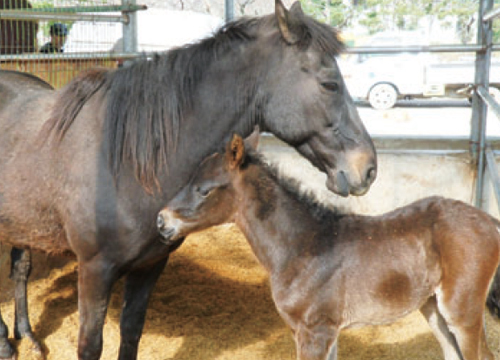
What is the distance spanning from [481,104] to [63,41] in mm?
3938

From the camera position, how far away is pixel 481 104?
4695 mm

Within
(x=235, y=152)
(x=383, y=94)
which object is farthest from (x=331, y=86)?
(x=383, y=94)

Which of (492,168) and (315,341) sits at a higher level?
(492,168)

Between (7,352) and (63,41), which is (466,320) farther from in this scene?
(63,41)

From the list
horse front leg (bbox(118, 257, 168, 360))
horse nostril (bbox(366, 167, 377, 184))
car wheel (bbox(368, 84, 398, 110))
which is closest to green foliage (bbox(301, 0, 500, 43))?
car wheel (bbox(368, 84, 398, 110))

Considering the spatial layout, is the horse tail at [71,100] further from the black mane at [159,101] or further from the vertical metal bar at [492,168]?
the vertical metal bar at [492,168]

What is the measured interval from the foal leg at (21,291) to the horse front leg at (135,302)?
2.98ft

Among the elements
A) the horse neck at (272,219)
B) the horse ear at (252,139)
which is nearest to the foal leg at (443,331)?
the horse neck at (272,219)

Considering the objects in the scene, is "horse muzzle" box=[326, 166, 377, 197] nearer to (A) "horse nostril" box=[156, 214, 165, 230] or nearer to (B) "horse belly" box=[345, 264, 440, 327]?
(B) "horse belly" box=[345, 264, 440, 327]

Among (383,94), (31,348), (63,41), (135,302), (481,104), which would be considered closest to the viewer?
(135,302)

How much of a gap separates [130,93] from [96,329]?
1168 mm

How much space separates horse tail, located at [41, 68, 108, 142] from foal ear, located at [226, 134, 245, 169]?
78 cm

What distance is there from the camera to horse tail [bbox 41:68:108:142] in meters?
3.06

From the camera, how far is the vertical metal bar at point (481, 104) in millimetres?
4586
